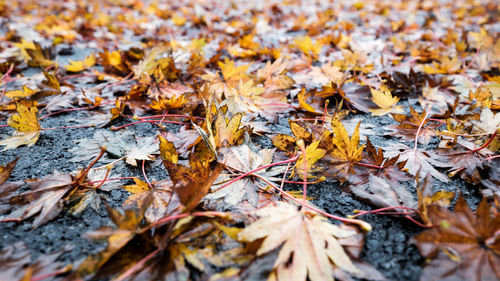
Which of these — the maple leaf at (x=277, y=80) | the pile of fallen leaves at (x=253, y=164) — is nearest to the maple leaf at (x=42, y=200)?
the pile of fallen leaves at (x=253, y=164)

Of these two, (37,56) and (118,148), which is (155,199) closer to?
(118,148)

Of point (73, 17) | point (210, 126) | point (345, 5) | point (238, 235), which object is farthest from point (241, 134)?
point (345, 5)

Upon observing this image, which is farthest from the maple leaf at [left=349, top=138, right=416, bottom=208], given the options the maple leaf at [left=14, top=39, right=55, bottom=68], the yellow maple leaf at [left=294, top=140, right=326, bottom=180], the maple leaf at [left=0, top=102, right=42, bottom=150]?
the maple leaf at [left=14, top=39, right=55, bottom=68]

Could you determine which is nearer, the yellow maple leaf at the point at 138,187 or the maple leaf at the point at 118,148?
the yellow maple leaf at the point at 138,187

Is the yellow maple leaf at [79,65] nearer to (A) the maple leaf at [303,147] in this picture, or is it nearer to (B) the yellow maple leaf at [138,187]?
(B) the yellow maple leaf at [138,187]

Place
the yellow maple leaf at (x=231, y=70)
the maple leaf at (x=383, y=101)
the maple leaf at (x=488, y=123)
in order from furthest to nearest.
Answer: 1. the yellow maple leaf at (x=231, y=70)
2. the maple leaf at (x=383, y=101)
3. the maple leaf at (x=488, y=123)

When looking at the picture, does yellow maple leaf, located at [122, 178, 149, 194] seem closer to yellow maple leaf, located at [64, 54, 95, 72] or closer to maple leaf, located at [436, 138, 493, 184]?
maple leaf, located at [436, 138, 493, 184]
